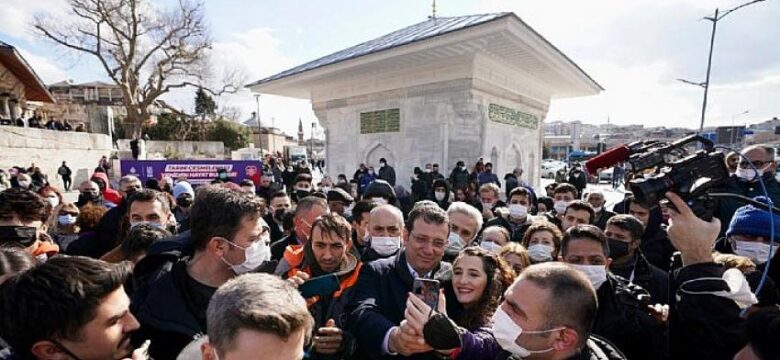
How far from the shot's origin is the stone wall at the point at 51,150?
1420 cm

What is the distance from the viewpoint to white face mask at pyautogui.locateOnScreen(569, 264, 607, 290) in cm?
214

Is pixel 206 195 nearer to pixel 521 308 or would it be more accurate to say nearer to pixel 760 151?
pixel 521 308

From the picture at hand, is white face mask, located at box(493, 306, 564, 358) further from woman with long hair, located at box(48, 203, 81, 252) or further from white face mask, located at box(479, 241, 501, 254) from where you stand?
woman with long hair, located at box(48, 203, 81, 252)

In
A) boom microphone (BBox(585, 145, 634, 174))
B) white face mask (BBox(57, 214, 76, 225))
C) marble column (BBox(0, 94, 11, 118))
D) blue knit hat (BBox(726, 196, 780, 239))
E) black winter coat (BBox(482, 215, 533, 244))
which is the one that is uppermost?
marble column (BBox(0, 94, 11, 118))

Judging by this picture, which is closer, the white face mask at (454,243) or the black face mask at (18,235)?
the black face mask at (18,235)

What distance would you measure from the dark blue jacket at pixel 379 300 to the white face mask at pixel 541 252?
93 centimetres

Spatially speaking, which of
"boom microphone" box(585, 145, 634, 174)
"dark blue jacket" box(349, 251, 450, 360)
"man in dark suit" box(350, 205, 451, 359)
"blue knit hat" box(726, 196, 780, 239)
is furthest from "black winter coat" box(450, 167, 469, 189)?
"boom microphone" box(585, 145, 634, 174)

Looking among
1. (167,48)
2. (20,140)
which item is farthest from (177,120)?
(20,140)

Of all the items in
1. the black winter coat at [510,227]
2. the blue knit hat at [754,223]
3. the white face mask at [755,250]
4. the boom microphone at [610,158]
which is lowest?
the black winter coat at [510,227]

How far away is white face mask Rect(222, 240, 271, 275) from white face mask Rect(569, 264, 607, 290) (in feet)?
5.71

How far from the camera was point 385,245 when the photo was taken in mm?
2961

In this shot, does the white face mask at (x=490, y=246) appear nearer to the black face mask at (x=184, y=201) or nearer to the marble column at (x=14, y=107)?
the black face mask at (x=184, y=201)

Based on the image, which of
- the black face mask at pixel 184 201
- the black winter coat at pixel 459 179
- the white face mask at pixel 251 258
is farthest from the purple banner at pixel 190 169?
the white face mask at pixel 251 258

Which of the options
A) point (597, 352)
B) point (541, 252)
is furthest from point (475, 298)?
point (541, 252)
